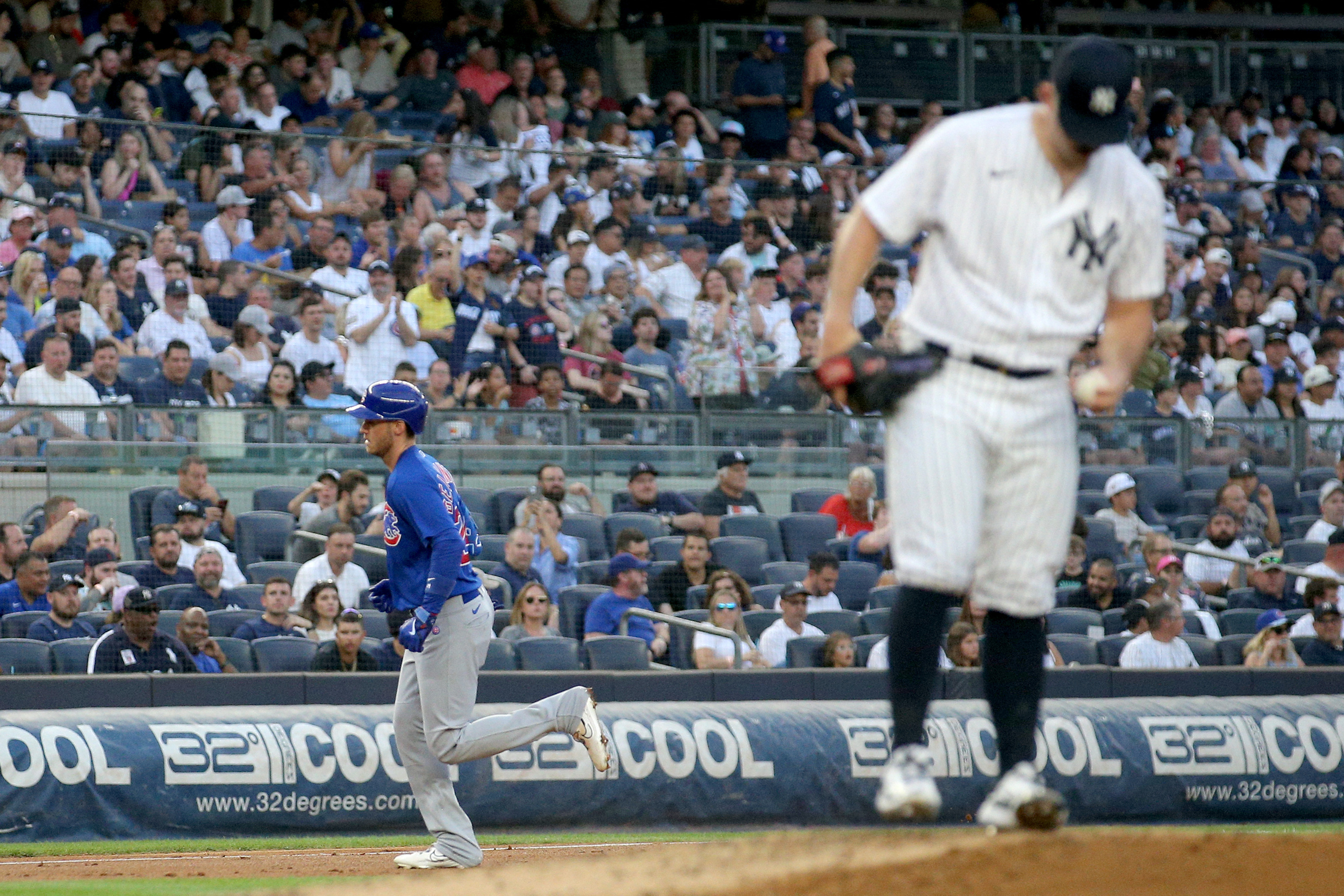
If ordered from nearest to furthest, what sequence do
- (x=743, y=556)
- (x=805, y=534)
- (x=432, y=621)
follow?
(x=432, y=621)
(x=743, y=556)
(x=805, y=534)

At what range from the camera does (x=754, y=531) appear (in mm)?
11539

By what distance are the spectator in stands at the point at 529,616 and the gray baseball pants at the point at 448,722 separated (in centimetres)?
301

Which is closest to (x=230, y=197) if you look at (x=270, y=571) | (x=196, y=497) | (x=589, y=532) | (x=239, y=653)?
(x=196, y=497)

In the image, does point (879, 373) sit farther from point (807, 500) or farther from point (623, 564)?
point (807, 500)

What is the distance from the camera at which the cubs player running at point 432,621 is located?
664cm

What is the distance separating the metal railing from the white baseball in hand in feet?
21.1

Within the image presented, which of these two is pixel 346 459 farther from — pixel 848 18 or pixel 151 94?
pixel 848 18

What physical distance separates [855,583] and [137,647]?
4.44 m

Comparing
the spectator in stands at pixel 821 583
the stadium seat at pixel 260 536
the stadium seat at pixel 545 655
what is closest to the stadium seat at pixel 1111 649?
the spectator in stands at pixel 821 583

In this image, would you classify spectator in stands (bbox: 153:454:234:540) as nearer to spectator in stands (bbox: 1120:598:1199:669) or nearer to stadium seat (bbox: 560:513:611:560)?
stadium seat (bbox: 560:513:611:560)

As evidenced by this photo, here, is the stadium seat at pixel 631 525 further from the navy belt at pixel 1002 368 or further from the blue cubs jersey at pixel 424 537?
the navy belt at pixel 1002 368

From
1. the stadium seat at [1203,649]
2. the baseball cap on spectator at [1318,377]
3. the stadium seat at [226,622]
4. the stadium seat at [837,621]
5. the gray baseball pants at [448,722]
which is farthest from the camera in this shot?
the baseball cap on spectator at [1318,377]

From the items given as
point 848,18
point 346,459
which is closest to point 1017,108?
point 346,459

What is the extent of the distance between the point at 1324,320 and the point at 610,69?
24.0 ft
